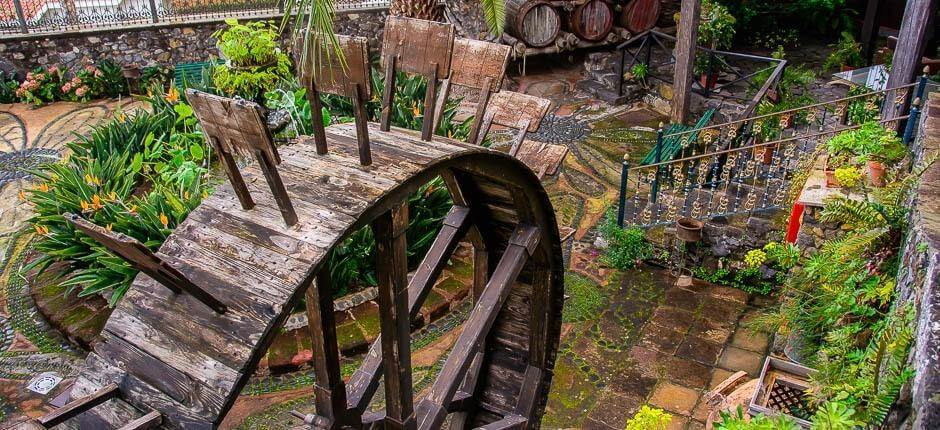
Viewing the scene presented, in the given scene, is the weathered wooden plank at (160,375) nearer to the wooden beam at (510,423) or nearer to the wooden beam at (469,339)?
the wooden beam at (469,339)

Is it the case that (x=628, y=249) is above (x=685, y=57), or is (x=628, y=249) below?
below

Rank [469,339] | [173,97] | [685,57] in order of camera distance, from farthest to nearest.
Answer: [685,57], [173,97], [469,339]

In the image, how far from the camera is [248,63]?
27.7 ft

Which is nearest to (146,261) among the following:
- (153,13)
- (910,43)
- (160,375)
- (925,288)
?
(160,375)

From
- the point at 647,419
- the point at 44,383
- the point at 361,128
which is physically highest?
the point at 361,128

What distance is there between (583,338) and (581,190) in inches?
106

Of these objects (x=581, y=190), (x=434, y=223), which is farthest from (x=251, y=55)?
Result: (x=581, y=190)

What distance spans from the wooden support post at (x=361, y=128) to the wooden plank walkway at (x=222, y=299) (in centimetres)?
13

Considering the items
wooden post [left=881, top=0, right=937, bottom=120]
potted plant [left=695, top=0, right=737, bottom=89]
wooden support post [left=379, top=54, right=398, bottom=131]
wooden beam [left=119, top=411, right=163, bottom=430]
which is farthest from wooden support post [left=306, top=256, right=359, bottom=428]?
potted plant [left=695, top=0, right=737, bottom=89]

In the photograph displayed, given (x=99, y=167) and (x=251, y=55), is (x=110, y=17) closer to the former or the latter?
(x=251, y=55)

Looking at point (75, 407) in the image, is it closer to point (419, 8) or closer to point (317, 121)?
point (317, 121)

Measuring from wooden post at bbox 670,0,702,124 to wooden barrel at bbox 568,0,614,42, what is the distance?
2.82m

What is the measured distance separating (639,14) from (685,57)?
3408 millimetres

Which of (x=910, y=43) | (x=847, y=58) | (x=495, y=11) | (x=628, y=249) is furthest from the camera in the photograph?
(x=847, y=58)
